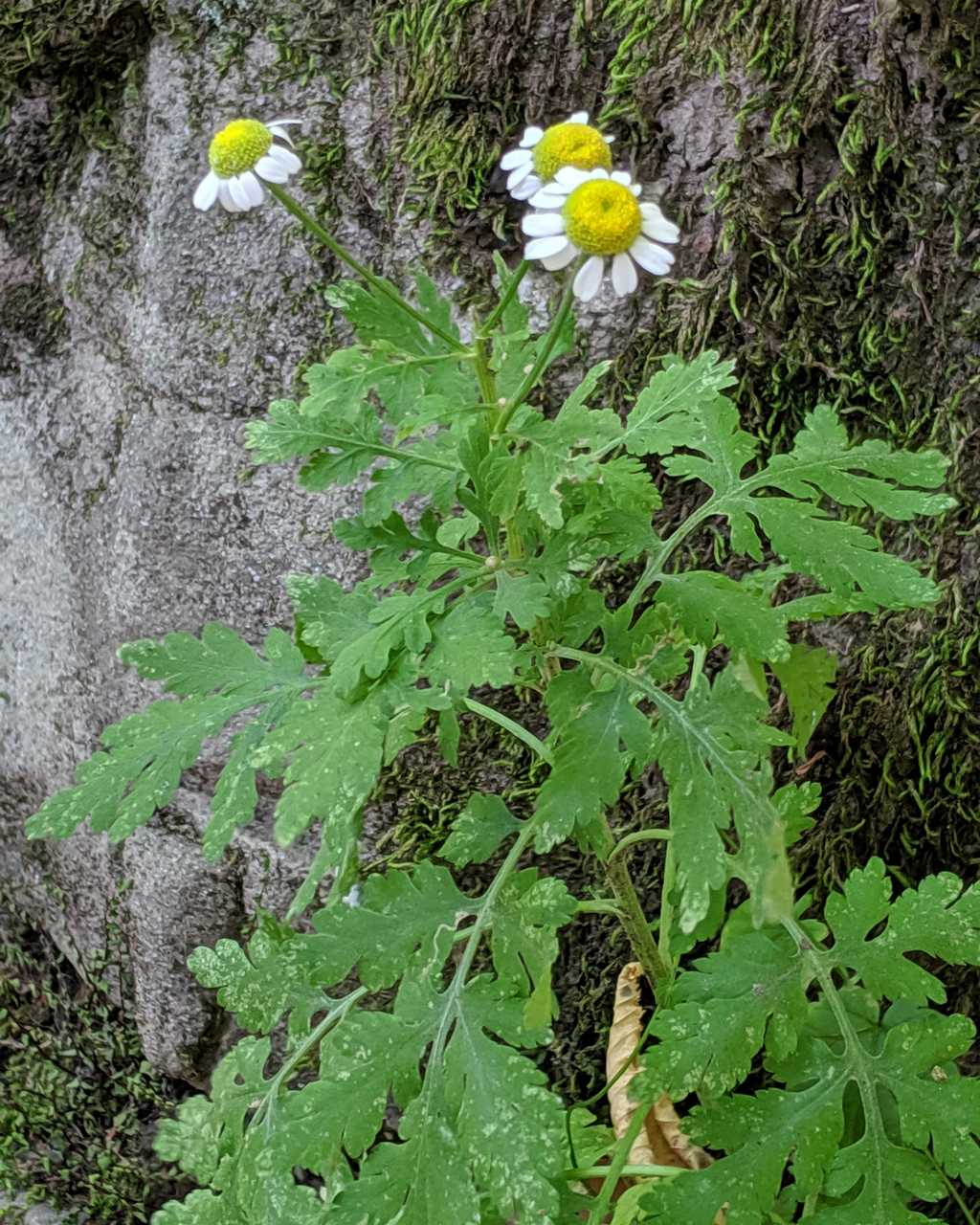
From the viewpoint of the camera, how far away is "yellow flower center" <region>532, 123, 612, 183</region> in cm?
96

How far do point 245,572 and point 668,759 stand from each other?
107 cm

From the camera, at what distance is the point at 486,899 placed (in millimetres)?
1071

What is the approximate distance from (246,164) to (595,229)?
0.36 metres

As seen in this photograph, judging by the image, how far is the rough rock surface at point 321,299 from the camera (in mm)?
1446

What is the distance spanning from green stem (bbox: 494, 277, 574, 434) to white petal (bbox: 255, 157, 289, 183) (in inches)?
11.5

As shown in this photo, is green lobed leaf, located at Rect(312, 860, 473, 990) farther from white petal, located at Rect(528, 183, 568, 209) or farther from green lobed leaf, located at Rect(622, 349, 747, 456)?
white petal, located at Rect(528, 183, 568, 209)

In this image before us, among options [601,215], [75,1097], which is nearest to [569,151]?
[601,215]

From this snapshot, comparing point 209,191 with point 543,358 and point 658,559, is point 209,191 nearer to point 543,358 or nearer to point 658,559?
point 543,358

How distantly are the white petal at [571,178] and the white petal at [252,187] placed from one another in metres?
0.29

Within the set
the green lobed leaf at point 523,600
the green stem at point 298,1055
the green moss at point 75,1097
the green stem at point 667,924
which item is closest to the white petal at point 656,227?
the green lobed leaf at point 523,600

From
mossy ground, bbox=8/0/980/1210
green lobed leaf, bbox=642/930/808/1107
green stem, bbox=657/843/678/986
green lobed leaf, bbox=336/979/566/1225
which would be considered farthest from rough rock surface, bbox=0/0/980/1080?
green lobed leaf, bbox=336/979/566/1225

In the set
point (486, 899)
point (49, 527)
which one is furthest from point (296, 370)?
point (486, 899)

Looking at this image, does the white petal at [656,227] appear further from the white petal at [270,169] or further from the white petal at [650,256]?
the white petal at [270,169]

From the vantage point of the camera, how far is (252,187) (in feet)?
3.29
